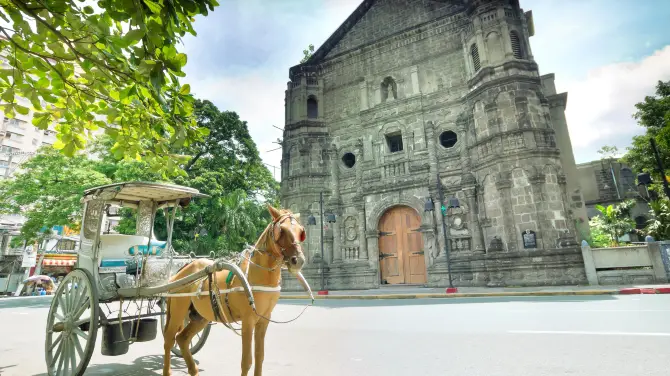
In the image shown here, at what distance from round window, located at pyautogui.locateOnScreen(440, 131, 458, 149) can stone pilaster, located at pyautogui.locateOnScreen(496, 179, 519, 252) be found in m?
3.43

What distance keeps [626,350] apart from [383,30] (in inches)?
734

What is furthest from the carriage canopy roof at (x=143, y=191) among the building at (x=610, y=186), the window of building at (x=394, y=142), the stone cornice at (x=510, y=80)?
the building at (x=610, y=186)

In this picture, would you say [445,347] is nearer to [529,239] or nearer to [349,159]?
[529,239]

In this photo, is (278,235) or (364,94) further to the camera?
(364,94)

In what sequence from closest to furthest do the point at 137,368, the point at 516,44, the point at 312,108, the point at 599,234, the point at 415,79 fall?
the point at 137,368, the point at 516,44, the point at 415,79, the point at 312,108, the point at 599,234

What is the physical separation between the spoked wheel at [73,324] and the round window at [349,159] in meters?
15.2

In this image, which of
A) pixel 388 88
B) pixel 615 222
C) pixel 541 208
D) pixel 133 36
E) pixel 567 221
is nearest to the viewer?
pixel 133 36

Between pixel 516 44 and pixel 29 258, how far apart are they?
129ft

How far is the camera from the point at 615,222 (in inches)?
878

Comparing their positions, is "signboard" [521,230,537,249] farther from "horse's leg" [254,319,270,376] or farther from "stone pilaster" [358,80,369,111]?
"horse's leg" [254,319,270,376]

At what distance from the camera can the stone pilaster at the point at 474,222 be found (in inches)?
545

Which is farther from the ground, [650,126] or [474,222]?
[650,126]

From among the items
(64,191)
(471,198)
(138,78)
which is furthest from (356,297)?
(64,191)

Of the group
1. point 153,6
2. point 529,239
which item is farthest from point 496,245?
point 153,6
